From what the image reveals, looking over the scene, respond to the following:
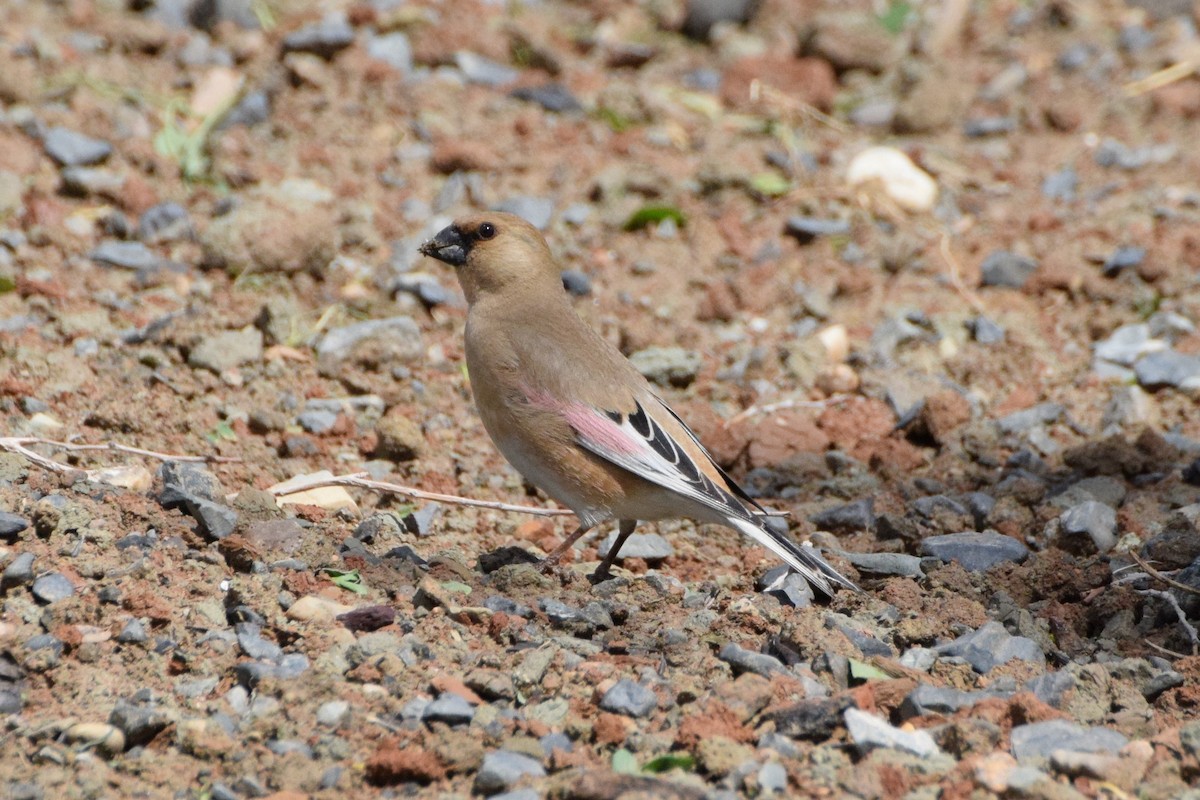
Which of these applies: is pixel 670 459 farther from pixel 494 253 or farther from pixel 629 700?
pixel 629 700

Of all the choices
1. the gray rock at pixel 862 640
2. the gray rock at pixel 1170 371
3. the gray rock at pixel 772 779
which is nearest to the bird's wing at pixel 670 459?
the gray rock at pixel 862 640

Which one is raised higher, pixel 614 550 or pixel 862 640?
pixel 862 640

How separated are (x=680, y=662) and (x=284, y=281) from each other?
365 centimetres

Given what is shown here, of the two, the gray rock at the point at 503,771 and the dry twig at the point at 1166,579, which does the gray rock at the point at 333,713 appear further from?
the dry twig at the point at 1166,579

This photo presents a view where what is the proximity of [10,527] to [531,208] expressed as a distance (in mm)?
3929

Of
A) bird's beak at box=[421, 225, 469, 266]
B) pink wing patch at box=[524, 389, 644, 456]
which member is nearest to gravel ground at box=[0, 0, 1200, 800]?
pink wing patch at box=[524, 389, 644, 456]

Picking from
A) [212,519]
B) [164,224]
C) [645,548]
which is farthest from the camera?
[164,224]

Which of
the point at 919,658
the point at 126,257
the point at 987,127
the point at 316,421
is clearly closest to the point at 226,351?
the point at 316,421

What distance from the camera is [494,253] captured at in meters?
6.04

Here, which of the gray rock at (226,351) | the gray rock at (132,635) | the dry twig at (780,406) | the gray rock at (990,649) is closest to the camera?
the gray rock at (132,635)

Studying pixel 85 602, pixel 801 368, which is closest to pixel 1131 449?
pixel 801 368

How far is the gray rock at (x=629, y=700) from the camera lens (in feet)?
12.7

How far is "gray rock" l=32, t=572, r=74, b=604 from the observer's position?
4215 mm

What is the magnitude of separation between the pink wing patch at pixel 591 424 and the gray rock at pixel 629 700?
1509mm
